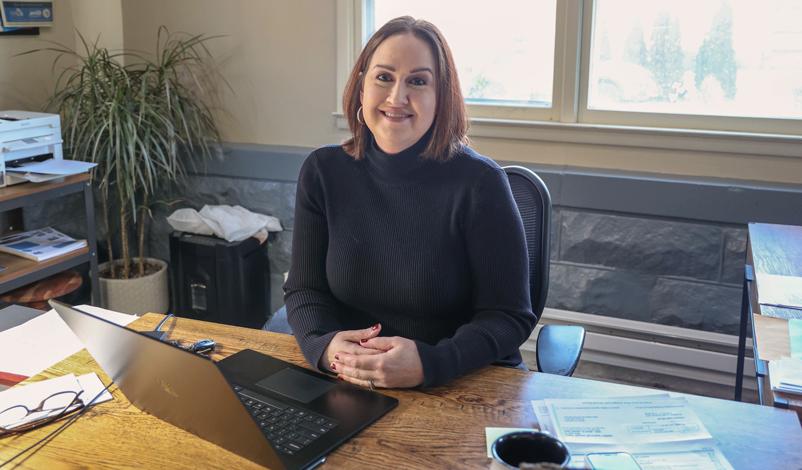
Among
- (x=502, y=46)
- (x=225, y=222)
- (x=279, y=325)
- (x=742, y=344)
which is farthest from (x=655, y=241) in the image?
(x=225, y=222)

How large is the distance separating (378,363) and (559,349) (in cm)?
52

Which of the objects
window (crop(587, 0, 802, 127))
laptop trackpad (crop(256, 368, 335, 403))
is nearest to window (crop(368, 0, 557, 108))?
window (crop(587, 0, 802, 127))

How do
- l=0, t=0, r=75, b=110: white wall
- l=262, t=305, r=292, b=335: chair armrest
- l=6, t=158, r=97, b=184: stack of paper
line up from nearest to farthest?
l=262, t=305, r=292, b=335: chair armrest, l=6, t=158, r=97, b=184: stack of paper, l=0, t=0, r=75, b=110: white wall

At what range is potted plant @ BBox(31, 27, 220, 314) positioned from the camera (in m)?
3.12

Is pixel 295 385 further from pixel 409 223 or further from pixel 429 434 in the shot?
pixel 409 223

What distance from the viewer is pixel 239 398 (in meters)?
1.01

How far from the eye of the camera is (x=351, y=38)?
10.4 ft

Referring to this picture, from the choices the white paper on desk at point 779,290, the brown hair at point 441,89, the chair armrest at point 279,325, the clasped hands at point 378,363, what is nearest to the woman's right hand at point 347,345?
the clasped hands at point 378,363

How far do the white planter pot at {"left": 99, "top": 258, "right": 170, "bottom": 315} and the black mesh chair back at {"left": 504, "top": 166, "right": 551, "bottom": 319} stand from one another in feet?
6.58

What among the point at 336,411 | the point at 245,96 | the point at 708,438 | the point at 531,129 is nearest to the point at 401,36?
the point at 336,411

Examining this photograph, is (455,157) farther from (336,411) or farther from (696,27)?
(696,27)

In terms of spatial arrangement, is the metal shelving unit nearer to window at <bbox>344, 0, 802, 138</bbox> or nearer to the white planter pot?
the white planter pot

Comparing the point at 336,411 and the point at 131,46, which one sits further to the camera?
the point at 131,46

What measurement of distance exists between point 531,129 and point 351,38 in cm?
80
